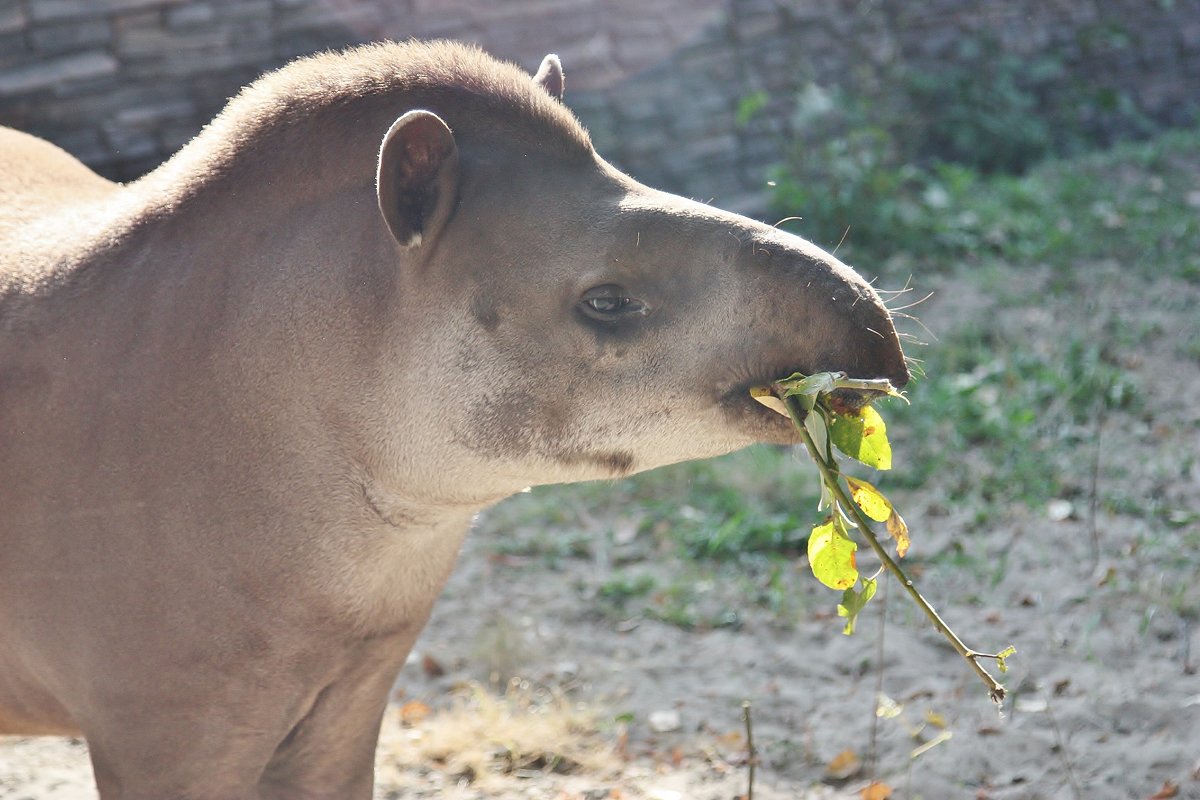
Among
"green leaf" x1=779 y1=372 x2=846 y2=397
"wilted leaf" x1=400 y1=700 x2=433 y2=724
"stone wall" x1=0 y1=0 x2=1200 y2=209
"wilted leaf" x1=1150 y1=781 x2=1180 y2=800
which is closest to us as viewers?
"green leaf" x1=779 y1=372 x2=846 y2=397

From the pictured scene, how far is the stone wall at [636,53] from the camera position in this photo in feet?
21.3

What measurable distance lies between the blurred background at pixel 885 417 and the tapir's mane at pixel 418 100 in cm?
85

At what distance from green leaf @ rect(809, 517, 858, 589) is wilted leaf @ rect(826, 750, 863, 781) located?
52.3 inches

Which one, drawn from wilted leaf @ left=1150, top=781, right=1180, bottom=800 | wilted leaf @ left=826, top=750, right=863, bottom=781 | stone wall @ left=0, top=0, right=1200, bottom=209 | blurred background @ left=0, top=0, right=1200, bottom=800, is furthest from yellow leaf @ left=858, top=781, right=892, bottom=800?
stone wall @ left=0, top=0, right=1200, bottom=209

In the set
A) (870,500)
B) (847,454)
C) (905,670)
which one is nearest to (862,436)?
(847,454)

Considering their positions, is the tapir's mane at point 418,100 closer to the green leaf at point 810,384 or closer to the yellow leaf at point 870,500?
the green leaf at point 810,384

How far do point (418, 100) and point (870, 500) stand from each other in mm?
1113

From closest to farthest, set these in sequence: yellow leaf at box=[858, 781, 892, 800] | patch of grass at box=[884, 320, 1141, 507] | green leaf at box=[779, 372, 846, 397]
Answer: green leaf at box=[779, 372, 846, 397], yellow leaf at box=[858, 781, 892, 800], patch of grass at box=[884, 320, 1141, 507]

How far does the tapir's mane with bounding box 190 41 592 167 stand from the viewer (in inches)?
96.7

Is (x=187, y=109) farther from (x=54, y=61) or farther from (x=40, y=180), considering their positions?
(x=40, y=180)

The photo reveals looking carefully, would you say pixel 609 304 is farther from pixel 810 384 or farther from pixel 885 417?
pixel 885 417

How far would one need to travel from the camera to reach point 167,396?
2412 mm

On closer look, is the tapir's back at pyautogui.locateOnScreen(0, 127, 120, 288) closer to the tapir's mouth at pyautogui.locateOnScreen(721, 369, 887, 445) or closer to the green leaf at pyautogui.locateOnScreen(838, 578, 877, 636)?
the tapir's mouth at pyautogui.locateOnScreen(721, 369, 887, 445)

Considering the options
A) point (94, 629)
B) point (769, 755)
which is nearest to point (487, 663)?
point (769, 755)
